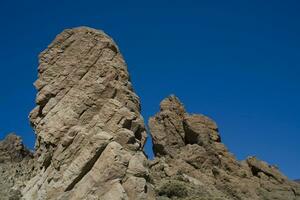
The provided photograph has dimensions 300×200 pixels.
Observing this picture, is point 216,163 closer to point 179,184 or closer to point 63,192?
point 179,184

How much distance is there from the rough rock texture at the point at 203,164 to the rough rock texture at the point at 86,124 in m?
15.5

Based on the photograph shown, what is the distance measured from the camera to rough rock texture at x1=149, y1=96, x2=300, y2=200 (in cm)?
5275

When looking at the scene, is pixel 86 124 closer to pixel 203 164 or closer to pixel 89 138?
pixel 89 138

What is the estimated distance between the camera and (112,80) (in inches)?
1405

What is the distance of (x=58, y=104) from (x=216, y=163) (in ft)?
92.7

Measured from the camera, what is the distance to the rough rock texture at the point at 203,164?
5275cm

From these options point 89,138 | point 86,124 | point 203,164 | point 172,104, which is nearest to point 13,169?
point 86,124

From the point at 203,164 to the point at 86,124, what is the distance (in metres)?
26.6

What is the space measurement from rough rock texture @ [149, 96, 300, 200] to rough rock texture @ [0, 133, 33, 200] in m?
13.2

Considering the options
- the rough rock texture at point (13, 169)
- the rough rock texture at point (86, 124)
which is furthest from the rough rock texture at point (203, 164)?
the rough rock texture at point (86, 124)

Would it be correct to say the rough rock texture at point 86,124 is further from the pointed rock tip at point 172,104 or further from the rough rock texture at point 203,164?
the pointed rock tip at point 172,104

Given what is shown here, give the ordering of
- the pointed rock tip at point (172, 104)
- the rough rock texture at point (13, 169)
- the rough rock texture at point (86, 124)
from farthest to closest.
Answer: the pointed rock tip at point (172, 104) < the rough rock texture at point (13, 169) < the rough rock texture at point (86, 124)

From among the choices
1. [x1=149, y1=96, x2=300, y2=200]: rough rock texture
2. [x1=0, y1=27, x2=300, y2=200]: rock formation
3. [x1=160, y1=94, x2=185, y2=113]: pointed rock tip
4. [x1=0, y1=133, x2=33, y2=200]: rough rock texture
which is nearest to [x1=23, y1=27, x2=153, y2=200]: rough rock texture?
[x1=0, y1=27, x2=300, y2=200]: rock formation

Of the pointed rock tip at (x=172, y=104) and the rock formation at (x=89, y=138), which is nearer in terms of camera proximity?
the rock formation at (x=89, y=138)
